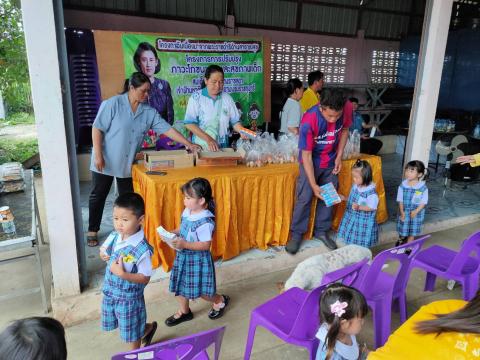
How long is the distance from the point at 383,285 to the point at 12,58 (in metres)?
5.48

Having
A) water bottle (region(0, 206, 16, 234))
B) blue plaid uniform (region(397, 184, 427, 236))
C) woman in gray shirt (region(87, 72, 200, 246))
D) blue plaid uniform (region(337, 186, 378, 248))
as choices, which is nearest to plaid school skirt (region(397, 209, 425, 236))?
blue plaid uniform (region(397, 184, 427, 236))

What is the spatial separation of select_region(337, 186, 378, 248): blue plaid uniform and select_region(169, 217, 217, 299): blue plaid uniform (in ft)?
4.83

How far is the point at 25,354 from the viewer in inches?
42.0

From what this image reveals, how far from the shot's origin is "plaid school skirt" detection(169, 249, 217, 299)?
2514mm

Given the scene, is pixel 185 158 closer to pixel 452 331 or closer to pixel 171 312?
pixel 171 312

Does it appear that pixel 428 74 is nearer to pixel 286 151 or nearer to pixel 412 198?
pixel 412 198

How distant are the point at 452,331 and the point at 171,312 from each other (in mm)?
2126

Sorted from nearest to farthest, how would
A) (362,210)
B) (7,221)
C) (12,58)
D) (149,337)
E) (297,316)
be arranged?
(297,316) → (149,337) → (7,221) → (362,210) → (12,58)

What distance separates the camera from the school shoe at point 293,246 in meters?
3.55

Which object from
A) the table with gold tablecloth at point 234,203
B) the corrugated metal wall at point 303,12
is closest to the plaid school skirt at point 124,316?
the table with gold tablecloth at point 234,203

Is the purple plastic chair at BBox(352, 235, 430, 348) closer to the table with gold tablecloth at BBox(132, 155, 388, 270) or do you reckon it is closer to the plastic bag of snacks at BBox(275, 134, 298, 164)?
the table with gold tablecloth at BBox(132, 155, 388, 270)

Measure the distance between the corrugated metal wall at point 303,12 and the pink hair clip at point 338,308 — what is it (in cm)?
603

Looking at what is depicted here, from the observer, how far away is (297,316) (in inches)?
77.2

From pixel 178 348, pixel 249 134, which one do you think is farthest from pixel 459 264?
pixel 178 348
